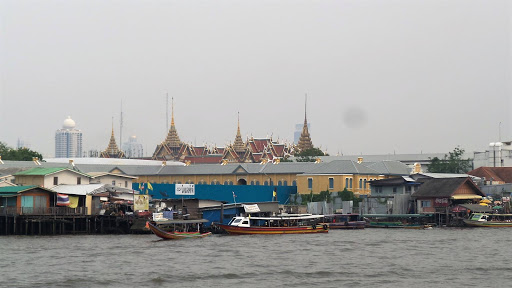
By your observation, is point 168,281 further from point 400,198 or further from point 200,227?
point 400,198

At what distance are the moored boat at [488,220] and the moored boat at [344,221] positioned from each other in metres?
7.44

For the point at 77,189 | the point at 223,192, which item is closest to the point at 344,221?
the point at 223,192

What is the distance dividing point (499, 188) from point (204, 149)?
262ft

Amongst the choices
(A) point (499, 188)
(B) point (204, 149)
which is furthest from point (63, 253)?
(B) point (204, 149)

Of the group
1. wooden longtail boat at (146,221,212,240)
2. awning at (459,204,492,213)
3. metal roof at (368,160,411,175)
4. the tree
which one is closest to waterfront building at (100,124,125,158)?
the tree

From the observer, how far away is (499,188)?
82.5 meters

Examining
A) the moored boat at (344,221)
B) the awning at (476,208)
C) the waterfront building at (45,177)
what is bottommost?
the moored boat at (344,221)

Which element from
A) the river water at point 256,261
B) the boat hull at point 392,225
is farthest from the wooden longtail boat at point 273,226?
the boat hull at point 392,225

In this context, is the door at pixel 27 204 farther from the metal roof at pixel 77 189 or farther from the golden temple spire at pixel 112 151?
the golden temple spire at pixel 112 151

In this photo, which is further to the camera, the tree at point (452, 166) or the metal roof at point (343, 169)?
the tree at point (452, 166)

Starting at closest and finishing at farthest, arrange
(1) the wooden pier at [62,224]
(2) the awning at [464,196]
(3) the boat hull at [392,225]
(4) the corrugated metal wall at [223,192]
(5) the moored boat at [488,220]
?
(1) the wooden pier at [62,224] < (5) the moored boat at [488,220] < (3) the boat hull at [392,225] < (2) the awning at [464,196] < (4) the corrugated metal wall at [223,192]

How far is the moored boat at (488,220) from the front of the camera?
6731cm

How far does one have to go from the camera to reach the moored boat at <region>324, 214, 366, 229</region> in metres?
67.2

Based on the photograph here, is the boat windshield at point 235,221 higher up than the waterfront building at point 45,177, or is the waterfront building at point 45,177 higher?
the waterfront building at point 45,177
